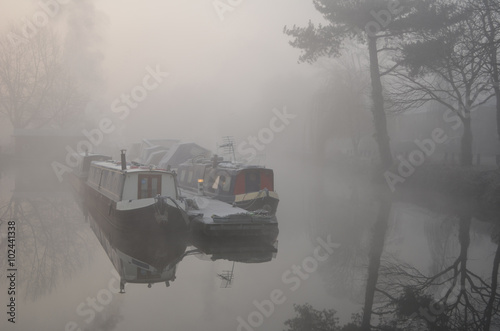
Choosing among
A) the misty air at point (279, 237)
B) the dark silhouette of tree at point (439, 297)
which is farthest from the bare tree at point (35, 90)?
the dark silhouette of tree at point (439, 297)

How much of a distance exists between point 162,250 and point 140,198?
2854mm

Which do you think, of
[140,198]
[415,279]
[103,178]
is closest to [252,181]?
[140,198]

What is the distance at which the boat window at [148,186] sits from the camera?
14727 mm

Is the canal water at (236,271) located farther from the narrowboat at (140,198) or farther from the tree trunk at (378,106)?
the tree trunk at (378,106)

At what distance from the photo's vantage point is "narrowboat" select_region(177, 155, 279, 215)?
1611cm

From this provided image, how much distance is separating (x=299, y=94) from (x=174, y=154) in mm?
35188

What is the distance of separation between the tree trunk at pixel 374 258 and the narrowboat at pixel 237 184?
3.82 m

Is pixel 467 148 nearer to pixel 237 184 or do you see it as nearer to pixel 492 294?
pixel 237 184

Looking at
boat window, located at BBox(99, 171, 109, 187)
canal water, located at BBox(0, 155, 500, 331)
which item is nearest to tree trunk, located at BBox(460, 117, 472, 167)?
canal water, located at BBox(0, 155, 500, 331)

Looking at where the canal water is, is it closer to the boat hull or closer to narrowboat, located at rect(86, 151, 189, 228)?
the boat hull

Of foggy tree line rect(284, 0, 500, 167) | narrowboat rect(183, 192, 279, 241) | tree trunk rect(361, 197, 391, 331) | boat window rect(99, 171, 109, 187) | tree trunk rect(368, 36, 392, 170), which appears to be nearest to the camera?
tree trunk rect(361, 197, 391, 331)

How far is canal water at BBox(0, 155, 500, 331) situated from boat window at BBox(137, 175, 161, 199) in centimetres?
148

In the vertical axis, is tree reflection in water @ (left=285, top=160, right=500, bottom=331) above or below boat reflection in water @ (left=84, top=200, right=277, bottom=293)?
above

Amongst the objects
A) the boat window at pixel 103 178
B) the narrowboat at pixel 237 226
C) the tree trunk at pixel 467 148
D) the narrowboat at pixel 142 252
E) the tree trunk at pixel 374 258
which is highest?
the tree trunk at pixel 467 148
